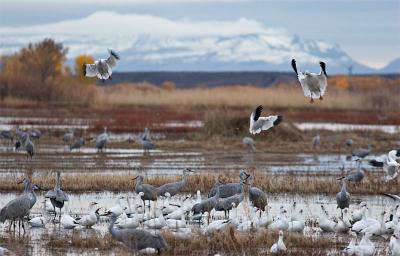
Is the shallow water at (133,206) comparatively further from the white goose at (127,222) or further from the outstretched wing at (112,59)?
the outstretched wing at (112,59)

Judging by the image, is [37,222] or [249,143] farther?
[249,143]

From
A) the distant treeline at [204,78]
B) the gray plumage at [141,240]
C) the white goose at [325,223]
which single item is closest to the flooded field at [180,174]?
the white goose at [325,223]

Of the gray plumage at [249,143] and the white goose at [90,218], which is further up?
the gray plumage at [249,143]

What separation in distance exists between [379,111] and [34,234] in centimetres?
3760

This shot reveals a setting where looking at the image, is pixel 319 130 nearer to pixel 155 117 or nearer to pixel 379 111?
pixel 155 117

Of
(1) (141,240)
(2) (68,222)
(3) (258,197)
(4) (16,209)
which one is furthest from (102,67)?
(1) (141,240)

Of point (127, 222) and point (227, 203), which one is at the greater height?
point (227, 203)

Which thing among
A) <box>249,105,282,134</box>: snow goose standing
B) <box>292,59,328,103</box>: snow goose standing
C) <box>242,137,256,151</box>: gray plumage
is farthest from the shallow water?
<box>242,137,256,151</box>: gray plumage

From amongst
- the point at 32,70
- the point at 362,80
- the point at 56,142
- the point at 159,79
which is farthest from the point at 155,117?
the point at 159,79

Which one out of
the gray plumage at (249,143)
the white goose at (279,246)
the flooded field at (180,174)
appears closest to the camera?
the white goose at (279,246)

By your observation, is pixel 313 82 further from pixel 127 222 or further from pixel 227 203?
pixel 127 222

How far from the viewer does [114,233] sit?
452 inches

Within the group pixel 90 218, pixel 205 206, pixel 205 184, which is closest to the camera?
pixel 90 218

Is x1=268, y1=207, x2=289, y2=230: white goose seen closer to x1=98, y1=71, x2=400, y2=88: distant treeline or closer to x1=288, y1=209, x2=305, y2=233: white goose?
x1=288, y1=209, x2=305, y2=233: white goose
